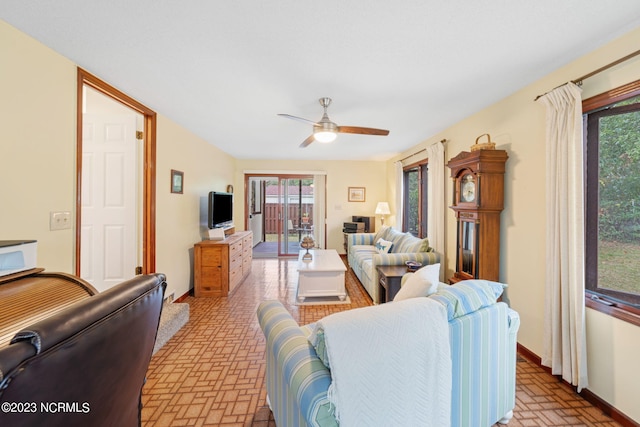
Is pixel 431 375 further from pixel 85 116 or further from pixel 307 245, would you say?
pixel 85 116

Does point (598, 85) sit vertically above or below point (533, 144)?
above

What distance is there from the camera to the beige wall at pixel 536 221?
1.60 metres

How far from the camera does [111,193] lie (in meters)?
2.87

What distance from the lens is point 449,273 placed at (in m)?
3.55

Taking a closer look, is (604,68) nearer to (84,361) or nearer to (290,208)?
(84,361)

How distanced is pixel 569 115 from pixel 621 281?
1.20 m

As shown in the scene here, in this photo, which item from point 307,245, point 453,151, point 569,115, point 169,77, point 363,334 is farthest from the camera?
point 307,245

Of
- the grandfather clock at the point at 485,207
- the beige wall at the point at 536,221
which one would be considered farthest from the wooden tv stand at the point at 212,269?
the beige wall at the point at 536,221

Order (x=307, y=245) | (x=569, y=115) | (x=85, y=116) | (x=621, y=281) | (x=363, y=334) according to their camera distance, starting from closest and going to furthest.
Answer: (x=363, y=334) → (x=621, y=281) → (x=569, y=115) → (x=85, y=116) → (x=307, y=245)

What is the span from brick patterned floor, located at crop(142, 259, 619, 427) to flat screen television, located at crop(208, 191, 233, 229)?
1.51 meters

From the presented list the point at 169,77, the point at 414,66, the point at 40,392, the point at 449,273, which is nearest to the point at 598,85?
the point at 414,66

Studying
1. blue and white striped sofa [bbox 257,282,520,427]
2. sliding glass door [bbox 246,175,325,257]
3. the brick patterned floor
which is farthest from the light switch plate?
sliding glass door [bbox 246,175,325,257]

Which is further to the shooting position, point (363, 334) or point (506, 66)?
point (506, 66)

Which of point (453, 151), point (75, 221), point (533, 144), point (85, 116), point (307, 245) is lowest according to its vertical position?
point (307, 245)
